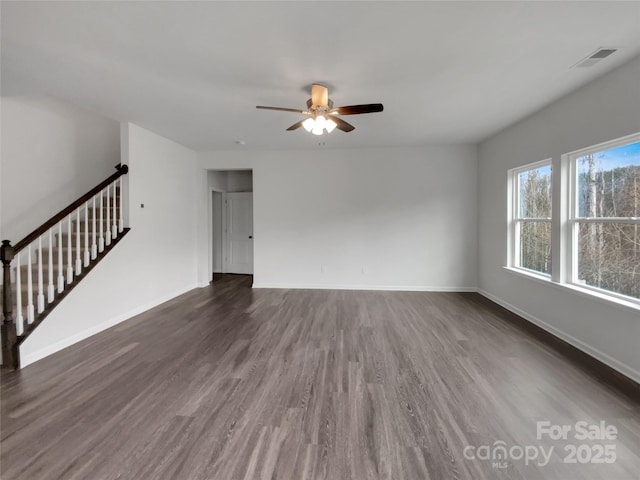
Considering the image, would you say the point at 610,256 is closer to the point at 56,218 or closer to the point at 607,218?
the point at 607,218

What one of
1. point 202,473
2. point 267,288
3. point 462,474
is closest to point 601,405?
point 462,474

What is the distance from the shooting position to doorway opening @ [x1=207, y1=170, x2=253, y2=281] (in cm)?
691

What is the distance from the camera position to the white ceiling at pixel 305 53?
1.86 m

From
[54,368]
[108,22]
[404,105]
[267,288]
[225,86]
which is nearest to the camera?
[108,22]

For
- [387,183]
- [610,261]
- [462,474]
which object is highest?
[387,183]

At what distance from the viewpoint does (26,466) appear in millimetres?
1508

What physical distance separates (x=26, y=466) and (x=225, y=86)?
3.21 m

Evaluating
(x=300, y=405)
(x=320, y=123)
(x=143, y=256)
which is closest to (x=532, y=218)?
(x=320, y=123)

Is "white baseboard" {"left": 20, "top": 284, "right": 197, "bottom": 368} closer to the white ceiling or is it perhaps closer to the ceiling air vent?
the white ceiling

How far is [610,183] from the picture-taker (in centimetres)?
270

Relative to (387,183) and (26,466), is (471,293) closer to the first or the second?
(387,183)

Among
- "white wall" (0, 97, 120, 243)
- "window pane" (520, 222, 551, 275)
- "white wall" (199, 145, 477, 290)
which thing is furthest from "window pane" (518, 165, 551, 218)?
"white wall" (0, 97, 120, 243)

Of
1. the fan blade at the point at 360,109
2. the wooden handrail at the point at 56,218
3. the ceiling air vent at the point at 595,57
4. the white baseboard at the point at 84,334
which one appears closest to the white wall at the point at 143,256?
the white baseboard at the point at 84,334

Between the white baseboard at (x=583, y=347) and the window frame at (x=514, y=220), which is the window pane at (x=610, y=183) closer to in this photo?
the window frame at (x=514, y=220)
